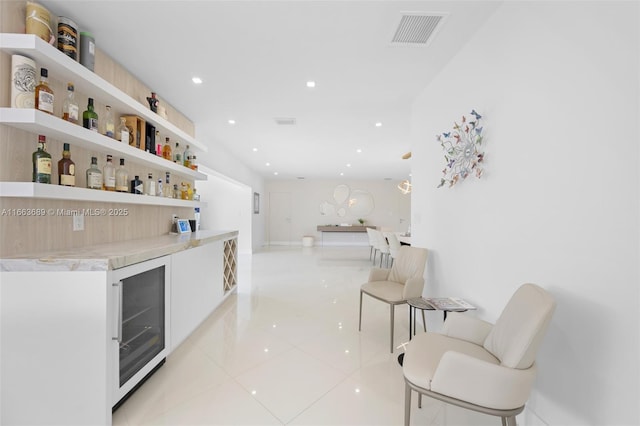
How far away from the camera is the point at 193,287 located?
249 cm

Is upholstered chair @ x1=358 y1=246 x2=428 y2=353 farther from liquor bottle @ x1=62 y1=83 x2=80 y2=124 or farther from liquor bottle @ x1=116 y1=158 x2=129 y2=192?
liquor bottle @ x1=62 y1=83 x2=80 y2=124

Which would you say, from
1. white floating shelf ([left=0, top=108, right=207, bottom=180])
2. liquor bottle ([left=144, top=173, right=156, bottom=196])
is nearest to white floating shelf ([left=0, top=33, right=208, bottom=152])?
white floating shelf ([left=0, top=108, right=207, bottom=180])

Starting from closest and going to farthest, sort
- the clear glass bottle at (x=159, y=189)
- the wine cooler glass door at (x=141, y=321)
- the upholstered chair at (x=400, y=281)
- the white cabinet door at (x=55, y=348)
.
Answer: the white cabinet door at (x=55, y=348) → the wine cooler glass door at (x=141, y=321) → the upholstered chair at (x=400, y=281) → the clear glass bottle at (x=159, y=189)

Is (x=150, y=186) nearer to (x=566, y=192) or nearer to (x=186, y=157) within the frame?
(x=186, y=157)

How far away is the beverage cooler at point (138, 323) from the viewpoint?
4.95 feet

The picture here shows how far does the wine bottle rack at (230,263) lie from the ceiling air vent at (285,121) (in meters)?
1.84

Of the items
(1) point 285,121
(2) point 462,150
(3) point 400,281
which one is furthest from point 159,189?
(2) point 462,150

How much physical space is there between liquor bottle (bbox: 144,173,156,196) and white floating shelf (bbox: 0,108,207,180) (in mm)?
194

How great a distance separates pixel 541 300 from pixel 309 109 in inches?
120

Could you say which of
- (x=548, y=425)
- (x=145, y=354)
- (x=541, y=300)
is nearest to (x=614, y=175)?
(x=541, y=300)

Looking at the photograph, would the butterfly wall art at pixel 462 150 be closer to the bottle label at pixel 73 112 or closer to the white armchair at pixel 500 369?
the white armchair at pixel 500 369

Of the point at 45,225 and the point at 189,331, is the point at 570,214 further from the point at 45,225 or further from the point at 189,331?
the point at 45,225

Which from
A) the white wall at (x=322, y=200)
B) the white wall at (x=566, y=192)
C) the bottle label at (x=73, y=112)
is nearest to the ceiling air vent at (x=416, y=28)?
the white wall at (x=566, y=192)

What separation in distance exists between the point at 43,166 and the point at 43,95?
410 millimetres
